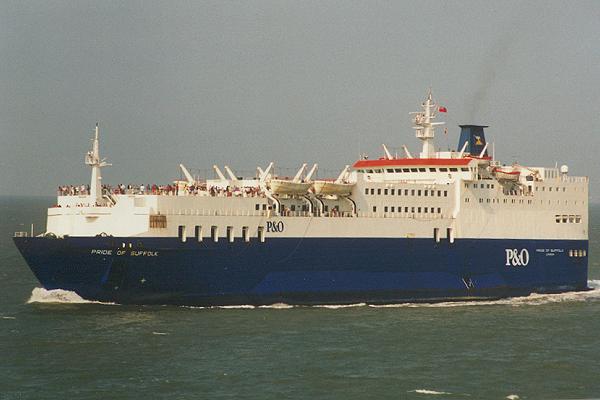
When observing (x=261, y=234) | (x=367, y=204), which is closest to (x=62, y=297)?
(x=261, y=234)

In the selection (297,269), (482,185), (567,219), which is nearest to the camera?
(297,269)

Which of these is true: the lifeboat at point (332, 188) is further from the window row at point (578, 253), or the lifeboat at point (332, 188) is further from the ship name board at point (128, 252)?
the window row at point (578, 253)

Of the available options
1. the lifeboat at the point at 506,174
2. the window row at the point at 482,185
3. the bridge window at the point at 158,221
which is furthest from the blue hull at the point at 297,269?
the lifeboat at the point at 506,174

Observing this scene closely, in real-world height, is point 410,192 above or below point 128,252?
above

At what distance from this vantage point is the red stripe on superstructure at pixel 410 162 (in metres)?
39.2

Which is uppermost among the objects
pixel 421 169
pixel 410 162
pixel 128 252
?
pixel 410 162

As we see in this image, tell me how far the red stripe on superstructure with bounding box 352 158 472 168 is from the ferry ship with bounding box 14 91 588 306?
2.6 inches

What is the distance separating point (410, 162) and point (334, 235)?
6316mm

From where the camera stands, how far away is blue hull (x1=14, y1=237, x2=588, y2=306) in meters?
32.6

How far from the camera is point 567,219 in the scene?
41.8 m

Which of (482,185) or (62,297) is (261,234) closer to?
(62,297)

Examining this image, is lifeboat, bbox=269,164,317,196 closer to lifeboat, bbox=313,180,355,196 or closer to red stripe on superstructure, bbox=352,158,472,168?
lifeboat, bbox=313,180,355,196

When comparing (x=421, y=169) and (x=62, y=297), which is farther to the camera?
(x=421, y=169)

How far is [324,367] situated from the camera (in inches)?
1006
